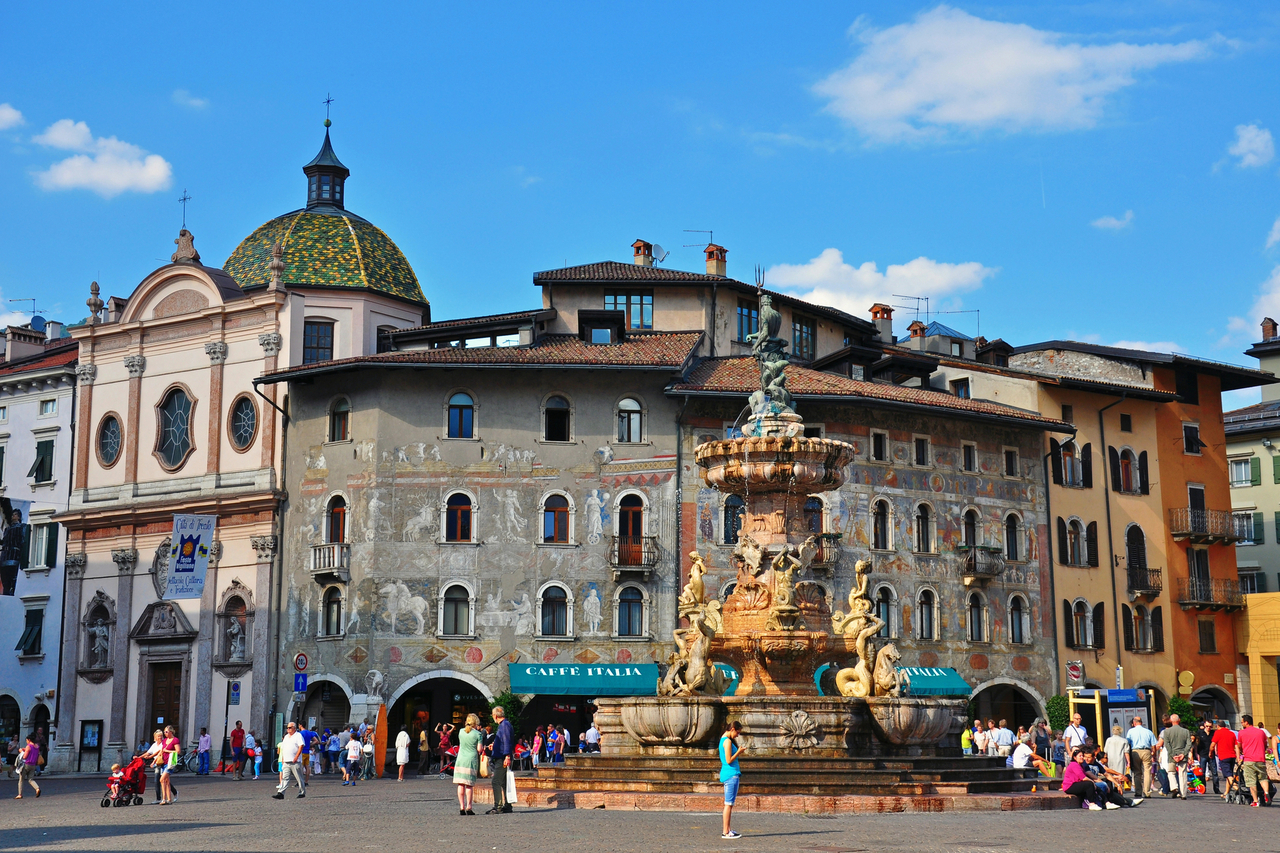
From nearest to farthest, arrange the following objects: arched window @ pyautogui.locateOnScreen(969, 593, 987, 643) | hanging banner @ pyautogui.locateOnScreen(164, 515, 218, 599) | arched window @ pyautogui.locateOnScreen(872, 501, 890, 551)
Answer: hanging banner @ pyautogui.locateOnScreen(164, 515, 218, 599) → arched window @ pyautogui.locateOnScreen(872, 501, 890, 551) → arched window @ pyautogui.locateOnScreen(969, 593, 987, 643)

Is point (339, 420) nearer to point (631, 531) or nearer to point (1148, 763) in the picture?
point (631, 531)

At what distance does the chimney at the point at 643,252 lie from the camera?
5453 centimetres

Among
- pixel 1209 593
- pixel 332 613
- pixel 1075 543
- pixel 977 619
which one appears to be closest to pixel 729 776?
pixel 332 613

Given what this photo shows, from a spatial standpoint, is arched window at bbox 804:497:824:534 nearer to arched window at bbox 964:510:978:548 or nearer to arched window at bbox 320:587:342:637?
arched window at bbox 964:510:978:548

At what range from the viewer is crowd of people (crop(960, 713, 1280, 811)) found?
21484 mm

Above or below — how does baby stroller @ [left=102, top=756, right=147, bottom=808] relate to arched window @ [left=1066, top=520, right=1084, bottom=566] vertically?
below

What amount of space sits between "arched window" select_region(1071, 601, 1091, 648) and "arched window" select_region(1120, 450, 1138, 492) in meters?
4.94

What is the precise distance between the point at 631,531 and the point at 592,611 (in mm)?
2493

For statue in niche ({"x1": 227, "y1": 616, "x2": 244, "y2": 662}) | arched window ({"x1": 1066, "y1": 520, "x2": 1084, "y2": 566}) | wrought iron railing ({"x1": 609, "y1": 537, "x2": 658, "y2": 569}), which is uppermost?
arched window ({"x1": 1066, "y1": 520, "x2": 1084, "y2": 566})

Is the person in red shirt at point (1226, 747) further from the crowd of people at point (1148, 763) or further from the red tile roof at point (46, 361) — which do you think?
the red tile roof at point (46, 361)

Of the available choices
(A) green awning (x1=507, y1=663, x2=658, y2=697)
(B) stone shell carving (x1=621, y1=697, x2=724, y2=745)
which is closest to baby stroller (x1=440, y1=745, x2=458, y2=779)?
(A) green awning (x1=507, y1=663, x2=658, y2=697)

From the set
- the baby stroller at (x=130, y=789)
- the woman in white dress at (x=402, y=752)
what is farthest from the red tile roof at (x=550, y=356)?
the baby stroller at (x=130, y=789)

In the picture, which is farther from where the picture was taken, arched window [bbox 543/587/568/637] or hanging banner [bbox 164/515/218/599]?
arched window [bbox 543/587/568/637]

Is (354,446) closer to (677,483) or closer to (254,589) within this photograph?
(254,589)
